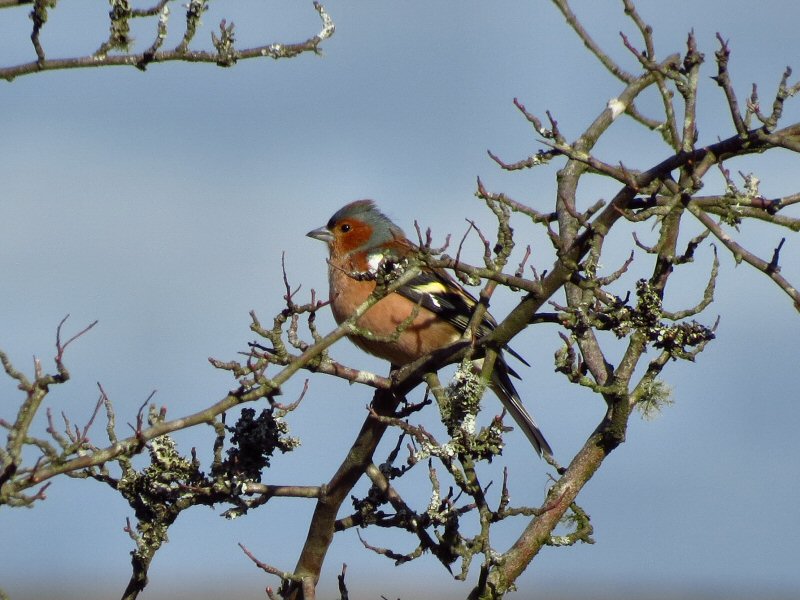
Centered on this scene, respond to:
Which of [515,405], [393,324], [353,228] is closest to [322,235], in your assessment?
[353,228]

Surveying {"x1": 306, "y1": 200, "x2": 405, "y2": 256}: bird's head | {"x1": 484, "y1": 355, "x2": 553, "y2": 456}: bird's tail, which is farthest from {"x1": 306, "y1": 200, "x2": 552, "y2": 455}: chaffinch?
{"x1": 306, "y1": 200, "x2": 405, "y2": 256}: bird's head

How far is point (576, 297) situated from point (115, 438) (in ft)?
7.68

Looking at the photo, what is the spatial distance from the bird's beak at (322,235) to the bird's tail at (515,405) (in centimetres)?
259

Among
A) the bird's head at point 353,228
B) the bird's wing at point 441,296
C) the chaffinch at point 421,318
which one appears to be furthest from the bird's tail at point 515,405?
the bird's head at point 353,228

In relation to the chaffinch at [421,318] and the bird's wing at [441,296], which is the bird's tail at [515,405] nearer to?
the chaffinch at [421,318]

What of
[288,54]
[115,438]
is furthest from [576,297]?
[115,438]

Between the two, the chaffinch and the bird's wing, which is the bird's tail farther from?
the bird's wing

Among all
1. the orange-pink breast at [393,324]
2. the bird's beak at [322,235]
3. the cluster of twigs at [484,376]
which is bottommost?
the cluster of twigs at [484,376]

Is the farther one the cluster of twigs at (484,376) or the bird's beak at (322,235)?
the bird's beak at (322,235)

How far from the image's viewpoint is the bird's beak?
32.6 feet

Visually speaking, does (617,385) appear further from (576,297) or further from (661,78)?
(661,78)

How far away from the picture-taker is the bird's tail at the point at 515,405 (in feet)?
25.7

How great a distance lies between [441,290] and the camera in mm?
8336

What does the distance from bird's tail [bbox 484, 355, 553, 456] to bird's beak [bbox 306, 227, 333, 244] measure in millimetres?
2592
